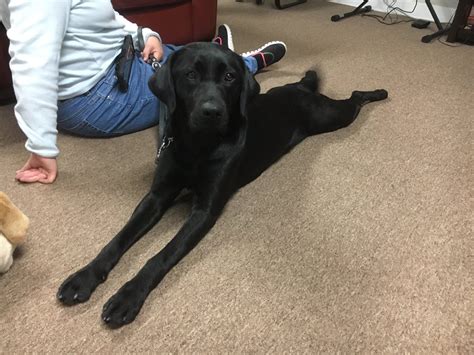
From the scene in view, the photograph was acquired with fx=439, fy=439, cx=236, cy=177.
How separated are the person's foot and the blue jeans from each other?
0.55 meters

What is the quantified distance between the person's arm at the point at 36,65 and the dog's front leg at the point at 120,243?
418 mm

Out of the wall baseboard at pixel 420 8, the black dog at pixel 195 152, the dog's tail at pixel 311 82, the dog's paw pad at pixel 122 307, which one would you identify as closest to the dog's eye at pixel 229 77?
the black dog at pixel 195 152

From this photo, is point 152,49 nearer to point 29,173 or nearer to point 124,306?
point 29,173

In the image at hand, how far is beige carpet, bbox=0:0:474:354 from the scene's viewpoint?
37.7 inches

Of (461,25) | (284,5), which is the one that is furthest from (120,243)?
(284,5)

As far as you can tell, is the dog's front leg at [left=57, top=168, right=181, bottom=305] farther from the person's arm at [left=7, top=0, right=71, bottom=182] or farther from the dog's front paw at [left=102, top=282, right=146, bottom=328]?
the person's arm at [left=7, top=0, right=71, bottom=182]

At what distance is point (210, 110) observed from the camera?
3.79ft

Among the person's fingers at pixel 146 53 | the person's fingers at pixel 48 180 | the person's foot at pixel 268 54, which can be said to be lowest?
the person's fingers at pixel 48 180

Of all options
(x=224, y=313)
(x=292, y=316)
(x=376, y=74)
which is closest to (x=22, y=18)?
(x=224, y=313)

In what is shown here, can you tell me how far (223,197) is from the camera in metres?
1.29

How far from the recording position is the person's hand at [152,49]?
1803 mm

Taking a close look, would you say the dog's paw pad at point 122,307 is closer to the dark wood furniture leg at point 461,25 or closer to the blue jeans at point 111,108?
the blue jeans at point 111,108

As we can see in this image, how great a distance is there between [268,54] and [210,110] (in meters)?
1.24

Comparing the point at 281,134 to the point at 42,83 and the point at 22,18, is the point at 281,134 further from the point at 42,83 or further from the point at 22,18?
the point at 22,18
